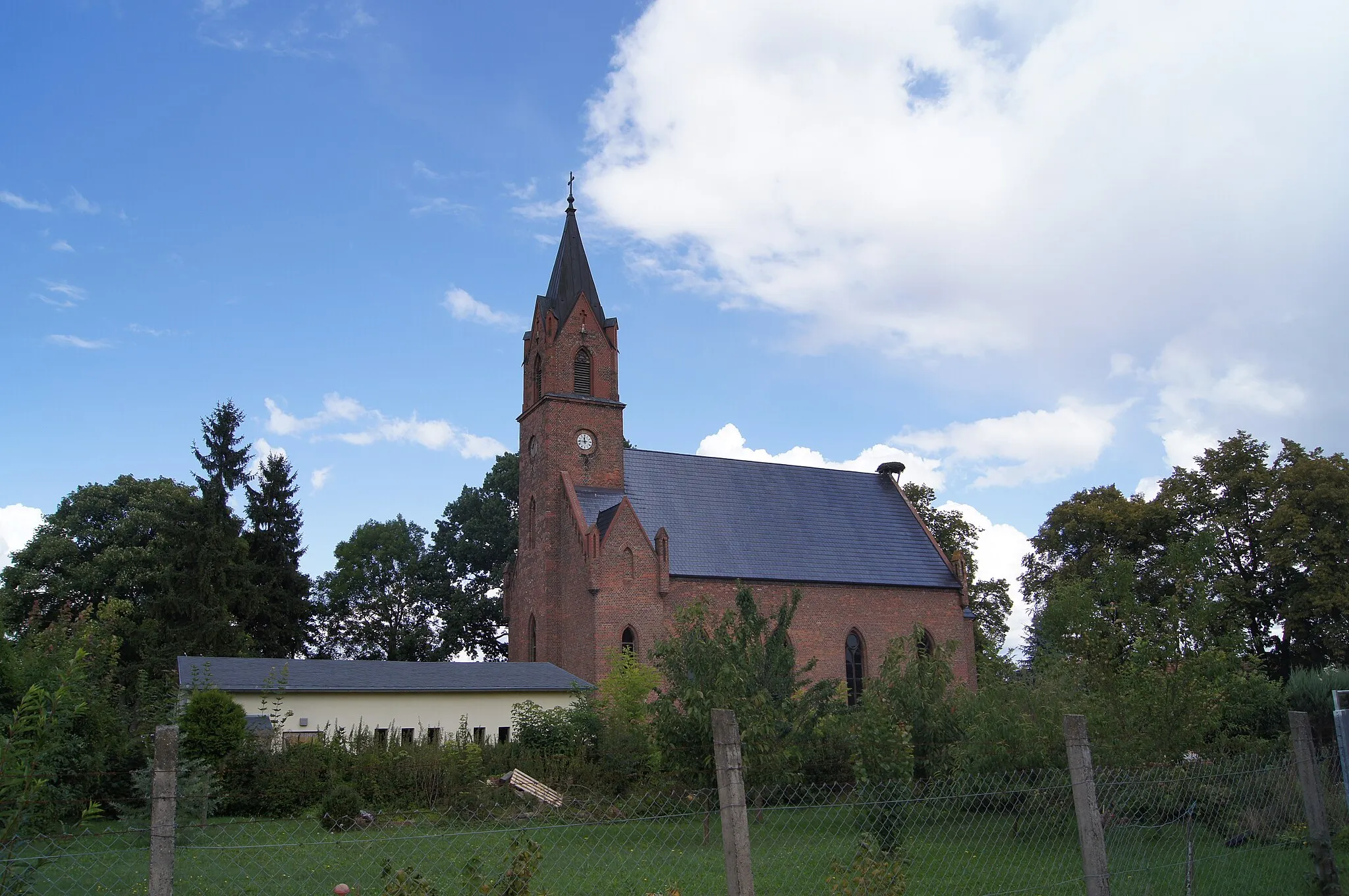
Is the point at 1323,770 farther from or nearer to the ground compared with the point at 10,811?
nearer to the ground

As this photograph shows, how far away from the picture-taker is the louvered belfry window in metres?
38.6

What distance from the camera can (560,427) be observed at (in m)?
37.6

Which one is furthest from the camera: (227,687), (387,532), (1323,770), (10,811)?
(387,532)

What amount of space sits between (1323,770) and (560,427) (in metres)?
29.2

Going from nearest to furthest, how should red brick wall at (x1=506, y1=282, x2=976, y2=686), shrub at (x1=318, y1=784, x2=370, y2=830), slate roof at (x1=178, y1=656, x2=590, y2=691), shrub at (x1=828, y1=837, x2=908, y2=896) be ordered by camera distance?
shrub at (x1=828, y1=837, x2=908, y2=896), shrub at (x1=318, y1=784, x2=370, y2=830), slate roof at (x1=178, y1=656, x2=590, y2=691), red brick wall at (x1=506, y1=282, x2=976, y2=686)

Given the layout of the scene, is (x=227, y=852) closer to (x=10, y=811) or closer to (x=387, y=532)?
(x=10, y=811)

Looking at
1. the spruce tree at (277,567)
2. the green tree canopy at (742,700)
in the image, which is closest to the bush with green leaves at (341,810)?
the green tree canopy at (742,700)

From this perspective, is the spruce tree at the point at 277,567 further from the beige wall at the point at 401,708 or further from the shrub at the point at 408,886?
the shrub at the point at 408,886

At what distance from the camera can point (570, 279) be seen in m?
40.2

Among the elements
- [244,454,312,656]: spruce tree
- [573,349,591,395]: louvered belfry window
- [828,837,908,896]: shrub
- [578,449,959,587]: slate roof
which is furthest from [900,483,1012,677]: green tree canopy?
[828,837,908,896]: shrub

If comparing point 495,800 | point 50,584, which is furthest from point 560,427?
point 50,584

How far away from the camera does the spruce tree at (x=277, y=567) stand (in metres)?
45.9

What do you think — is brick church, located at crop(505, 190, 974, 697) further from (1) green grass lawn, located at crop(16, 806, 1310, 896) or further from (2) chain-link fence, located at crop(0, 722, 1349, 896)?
(1) green grass lawn, located at crop(16, 806, 1310, 896)

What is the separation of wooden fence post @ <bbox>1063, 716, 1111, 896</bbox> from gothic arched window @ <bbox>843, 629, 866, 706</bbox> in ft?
101
